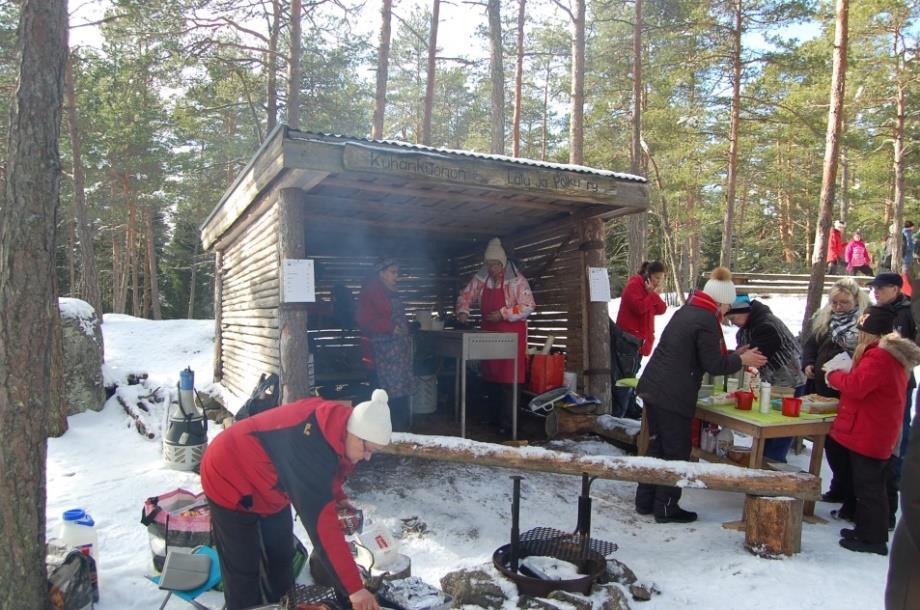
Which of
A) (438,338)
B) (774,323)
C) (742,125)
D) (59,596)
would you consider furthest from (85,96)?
(742,125)

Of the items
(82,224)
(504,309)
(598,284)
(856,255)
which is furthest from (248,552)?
(856,255)

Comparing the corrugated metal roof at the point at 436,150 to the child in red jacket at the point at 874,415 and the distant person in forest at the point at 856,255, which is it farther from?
the distant person in forest at the point at 856,255

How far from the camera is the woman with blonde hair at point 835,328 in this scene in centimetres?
526

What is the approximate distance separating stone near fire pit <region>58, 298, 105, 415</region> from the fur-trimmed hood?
29.4 feet

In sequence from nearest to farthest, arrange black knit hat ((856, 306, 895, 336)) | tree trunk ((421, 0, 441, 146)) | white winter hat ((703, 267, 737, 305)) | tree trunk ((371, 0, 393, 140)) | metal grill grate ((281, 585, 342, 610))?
1. metal grill grate ((281, 585, 342, 610))
2. black knit hat ((856, 306, 895, 336))
3. white winter hat ((703, 267, 737, 305))
4. tree trunk ((371, 0, 393, 140))
5. tree trunk ((421, 0, 441, 146))

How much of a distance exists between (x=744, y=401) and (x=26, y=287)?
4.86 metres

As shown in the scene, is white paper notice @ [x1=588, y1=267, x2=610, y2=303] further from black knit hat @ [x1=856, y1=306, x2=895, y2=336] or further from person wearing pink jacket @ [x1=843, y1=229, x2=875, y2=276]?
person wearing pink jacket @ [x1=843, y1=229, x2=875, y2=276]

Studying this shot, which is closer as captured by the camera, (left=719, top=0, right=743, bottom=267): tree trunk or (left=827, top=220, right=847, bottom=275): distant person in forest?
(left=719, top=0, right=743, bottom=267): tree trunk

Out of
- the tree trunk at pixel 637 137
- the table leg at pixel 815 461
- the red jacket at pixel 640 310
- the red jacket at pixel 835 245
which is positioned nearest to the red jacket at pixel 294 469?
the table leg at pixel 815 461

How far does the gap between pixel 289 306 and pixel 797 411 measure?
4185mm

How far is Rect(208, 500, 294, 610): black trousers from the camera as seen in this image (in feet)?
9.32

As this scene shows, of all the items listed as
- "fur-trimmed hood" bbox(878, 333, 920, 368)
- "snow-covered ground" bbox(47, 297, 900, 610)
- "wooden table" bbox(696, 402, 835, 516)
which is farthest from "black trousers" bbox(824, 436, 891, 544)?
"fur-trimmed hood" bbox(878, 333, 920, 368)

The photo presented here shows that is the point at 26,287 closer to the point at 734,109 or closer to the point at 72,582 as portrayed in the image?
the point at 72,582

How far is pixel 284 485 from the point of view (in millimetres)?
2619
